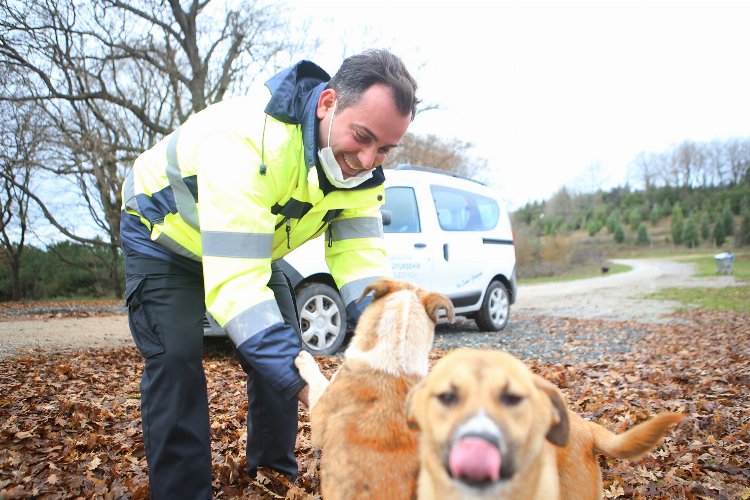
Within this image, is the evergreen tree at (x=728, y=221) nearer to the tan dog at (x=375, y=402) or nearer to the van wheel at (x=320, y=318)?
the van wheel at (x=320, y=318)

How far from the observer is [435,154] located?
29594 millimetres

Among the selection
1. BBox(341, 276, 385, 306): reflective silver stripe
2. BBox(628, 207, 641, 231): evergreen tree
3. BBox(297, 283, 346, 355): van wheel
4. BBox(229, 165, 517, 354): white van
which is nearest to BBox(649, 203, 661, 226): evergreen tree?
BBox(628, 207, 641, 231): evergreen tree

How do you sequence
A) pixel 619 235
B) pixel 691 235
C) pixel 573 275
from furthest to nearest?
pixel 619 235 → pixel 691 235 → pixel 573 275

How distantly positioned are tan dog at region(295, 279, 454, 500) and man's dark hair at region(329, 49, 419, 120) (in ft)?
3.27

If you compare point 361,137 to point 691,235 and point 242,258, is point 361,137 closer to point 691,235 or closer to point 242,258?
point 242,258

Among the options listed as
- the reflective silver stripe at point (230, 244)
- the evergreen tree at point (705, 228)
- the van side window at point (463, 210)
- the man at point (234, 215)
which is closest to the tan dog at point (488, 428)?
the man at point (234, 215)

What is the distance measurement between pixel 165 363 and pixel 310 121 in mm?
1477

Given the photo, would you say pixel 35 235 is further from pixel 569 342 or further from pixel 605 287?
pixel 605 287

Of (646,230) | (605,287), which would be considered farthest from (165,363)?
(646,230)

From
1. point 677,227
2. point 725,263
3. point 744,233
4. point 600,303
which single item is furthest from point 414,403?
point 677,227

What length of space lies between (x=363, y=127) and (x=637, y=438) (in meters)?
1.87

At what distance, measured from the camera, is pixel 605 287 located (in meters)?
23.6

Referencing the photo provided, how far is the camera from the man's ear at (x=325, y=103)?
256cm

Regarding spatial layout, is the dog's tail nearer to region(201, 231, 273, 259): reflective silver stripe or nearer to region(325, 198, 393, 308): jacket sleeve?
region(325, 198, 393, 308): jacket sleeve
